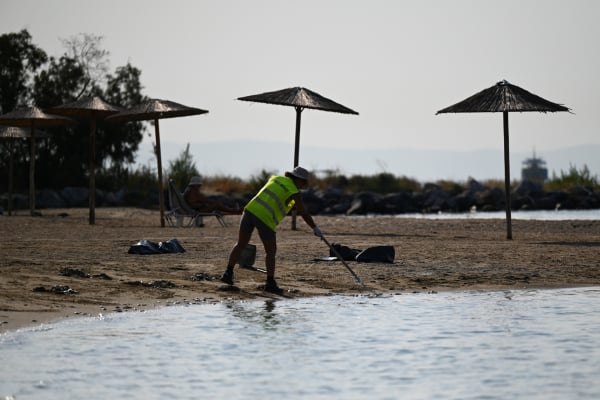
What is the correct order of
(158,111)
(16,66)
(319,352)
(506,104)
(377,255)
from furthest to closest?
1. (16,66)
2. (158,111)
3. (506,104)
4. (377,255)
5. (319,352)

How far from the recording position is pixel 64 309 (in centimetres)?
1138

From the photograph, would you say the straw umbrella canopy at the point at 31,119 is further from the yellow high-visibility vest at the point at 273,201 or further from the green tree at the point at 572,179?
the green tree at the point at 572,179

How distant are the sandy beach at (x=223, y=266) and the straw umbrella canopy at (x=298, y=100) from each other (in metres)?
2.50

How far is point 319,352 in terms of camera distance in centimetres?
976

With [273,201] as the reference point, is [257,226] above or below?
below

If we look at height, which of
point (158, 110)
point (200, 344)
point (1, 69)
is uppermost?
point (1, 69)

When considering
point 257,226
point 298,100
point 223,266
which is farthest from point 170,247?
point 298,100

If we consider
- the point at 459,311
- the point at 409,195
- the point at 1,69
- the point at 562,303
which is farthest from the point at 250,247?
the point at 409,195

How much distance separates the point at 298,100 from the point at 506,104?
4.40 m

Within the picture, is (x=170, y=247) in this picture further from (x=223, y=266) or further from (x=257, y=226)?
(x=257, y=226)

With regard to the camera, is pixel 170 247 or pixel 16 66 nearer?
pixel 170 247

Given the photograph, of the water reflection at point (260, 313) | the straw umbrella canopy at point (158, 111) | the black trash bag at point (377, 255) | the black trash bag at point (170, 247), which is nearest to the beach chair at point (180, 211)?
the straw umbrella canopy at point (158, 111)

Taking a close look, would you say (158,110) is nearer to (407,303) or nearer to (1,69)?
(407,303)

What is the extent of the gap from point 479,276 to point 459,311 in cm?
273
